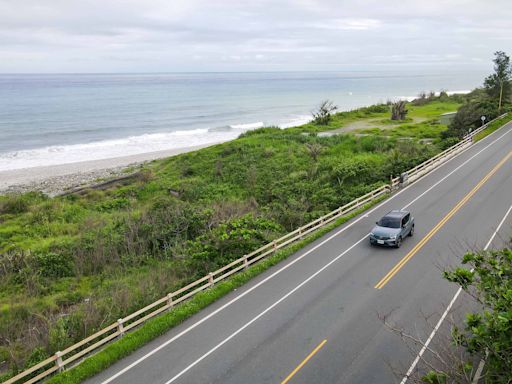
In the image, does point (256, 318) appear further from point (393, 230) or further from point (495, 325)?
point (393, 230)

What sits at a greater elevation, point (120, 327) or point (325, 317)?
point (120, 327)

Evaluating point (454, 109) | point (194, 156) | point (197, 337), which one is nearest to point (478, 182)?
point (197, 337)

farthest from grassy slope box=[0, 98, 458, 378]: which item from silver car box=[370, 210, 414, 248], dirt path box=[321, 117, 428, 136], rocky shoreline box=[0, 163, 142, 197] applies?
silver car box=[370, 210, 414, 248]

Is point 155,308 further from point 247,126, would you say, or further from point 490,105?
point 247,126

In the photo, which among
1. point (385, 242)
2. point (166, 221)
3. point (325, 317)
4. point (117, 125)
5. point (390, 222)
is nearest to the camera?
point (325, 317)

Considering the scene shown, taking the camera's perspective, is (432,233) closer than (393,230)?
No

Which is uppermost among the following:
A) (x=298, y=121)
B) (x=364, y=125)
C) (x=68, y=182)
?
(x=364, y=125)

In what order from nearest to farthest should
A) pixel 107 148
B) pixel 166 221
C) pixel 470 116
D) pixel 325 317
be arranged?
pixel 325 317, pixel 166 221, pixel 470 116, pixel 107 148

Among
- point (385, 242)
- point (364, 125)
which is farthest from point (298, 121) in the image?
point (385, 242)

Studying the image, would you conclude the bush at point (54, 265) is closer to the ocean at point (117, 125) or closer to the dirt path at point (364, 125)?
the ocean at point (117, 125)
